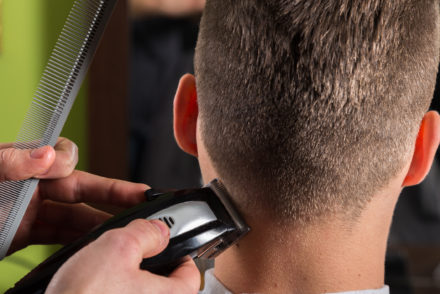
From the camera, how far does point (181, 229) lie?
708 millimetres

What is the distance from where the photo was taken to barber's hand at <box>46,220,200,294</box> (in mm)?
594

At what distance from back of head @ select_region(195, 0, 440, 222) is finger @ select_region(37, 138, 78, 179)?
0.86 feet

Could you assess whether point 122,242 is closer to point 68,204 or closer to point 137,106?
point 68,204

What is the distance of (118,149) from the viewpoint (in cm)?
206

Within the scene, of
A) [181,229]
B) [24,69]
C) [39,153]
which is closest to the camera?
[181,229]

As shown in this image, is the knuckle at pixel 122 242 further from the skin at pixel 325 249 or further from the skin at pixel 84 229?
the skin at pixel 325 249

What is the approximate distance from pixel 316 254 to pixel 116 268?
0.98ft

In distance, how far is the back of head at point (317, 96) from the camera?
734 millimetres

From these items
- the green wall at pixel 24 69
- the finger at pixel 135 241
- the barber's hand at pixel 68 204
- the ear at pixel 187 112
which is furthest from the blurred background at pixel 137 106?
the finger at pixel 135 241

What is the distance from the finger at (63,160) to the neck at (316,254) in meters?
0.31

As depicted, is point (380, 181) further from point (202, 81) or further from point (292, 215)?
point (202, 81)

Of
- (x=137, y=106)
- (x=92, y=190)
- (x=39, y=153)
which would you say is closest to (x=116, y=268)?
(x=39, y=153)

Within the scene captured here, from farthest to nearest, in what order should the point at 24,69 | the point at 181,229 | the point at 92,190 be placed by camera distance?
the point at 24,69
the point at 92,190
the point at 181,229

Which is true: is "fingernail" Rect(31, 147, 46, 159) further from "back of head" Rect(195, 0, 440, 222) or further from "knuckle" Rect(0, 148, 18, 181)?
"back of head" Rect(195, 0, 440, 222)
